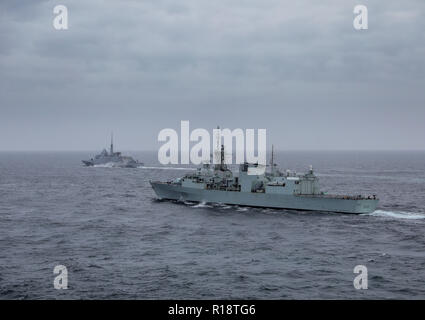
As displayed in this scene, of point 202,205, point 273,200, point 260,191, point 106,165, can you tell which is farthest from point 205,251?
point 106,165

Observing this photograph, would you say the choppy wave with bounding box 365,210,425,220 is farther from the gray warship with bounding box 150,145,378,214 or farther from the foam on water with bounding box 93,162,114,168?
the foam on water with bounding box 93,162,114,168

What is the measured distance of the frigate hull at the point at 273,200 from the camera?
5716 cm

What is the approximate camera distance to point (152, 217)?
55562mm

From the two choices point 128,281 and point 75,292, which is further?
point 128,281

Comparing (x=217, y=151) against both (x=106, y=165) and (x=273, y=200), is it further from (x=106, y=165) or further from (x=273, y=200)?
(x=106, y=165)

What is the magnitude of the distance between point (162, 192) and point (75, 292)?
146 feet

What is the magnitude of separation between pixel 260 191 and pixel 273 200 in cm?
256

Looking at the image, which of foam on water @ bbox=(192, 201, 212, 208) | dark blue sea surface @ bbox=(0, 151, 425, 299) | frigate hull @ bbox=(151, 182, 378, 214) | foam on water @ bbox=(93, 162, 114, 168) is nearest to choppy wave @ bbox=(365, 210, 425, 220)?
dark blue sea surface @ bbox=(0, 151, 425, 299)

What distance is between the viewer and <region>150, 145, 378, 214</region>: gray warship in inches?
2291

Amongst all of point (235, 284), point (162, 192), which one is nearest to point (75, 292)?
point (235, 284)

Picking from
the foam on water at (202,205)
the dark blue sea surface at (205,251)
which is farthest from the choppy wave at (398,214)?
the foam on water at (202,205)
